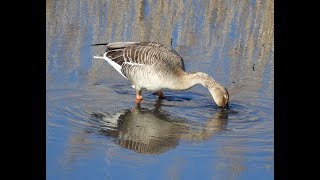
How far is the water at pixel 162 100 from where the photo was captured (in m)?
5.50

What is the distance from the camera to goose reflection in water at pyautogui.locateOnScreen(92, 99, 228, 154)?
604 centimetres

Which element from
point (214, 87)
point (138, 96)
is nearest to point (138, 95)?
point (138, 96)

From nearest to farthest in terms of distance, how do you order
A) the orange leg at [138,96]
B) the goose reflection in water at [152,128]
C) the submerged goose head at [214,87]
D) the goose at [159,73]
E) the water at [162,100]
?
the water at [162,100]
the goose reflection in water at [152,128]
the submerged goose head at [214,87]
the goose at [159,73]
the orange leg at [138,96]

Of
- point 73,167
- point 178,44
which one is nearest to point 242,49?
point 178,44

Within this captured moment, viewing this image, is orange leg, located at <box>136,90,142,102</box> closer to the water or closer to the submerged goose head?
the water

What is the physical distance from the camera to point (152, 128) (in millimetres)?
6586

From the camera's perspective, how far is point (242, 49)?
10.0 m

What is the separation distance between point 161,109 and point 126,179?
2.37 m

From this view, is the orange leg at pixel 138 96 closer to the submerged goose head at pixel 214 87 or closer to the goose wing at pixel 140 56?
the goose wing at pixel 140 56

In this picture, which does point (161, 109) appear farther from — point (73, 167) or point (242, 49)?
point (242, 49)

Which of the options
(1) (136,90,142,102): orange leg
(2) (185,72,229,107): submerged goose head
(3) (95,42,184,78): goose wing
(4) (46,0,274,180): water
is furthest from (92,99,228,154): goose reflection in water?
(3) (95,42,184,78): goose wing

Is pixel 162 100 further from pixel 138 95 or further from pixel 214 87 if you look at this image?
pixel 214 87

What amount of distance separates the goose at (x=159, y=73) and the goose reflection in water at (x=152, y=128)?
33cm

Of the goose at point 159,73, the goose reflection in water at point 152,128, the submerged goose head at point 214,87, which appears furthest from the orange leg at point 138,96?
the submerged goose head at point 214,87
